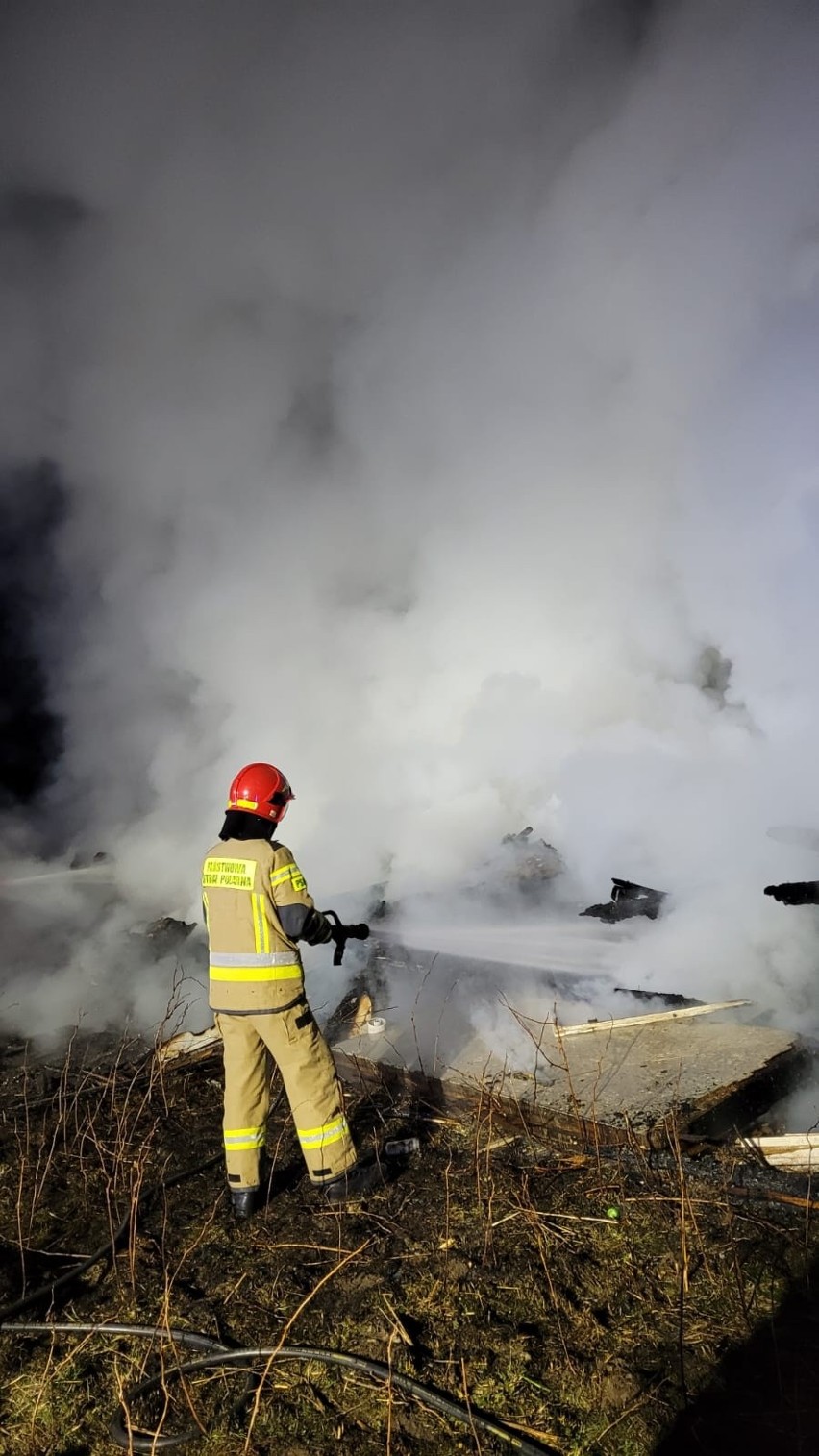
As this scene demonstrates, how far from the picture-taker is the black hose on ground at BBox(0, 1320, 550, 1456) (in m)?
2.17

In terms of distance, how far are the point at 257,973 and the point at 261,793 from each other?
0.87 m

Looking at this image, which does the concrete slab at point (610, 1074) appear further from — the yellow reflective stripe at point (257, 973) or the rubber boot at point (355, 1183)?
the yellow reflective stripe at point (257, 973)

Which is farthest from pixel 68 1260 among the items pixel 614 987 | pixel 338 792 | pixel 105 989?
pixel 338 792

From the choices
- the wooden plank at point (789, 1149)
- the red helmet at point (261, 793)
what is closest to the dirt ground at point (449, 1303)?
the wooden plank at point (789, 1149)

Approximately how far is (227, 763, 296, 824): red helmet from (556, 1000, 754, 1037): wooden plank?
2950 millimetres

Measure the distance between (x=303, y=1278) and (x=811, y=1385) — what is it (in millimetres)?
1873

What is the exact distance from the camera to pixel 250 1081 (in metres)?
3.54

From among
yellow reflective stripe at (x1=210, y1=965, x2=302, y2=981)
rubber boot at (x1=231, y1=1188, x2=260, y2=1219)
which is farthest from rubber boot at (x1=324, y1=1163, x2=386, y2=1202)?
yellow reflective stripe at (x1=210, y1=965, x2=302, y2=981)

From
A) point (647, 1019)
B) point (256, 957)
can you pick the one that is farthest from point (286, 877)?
point (647, 1019)

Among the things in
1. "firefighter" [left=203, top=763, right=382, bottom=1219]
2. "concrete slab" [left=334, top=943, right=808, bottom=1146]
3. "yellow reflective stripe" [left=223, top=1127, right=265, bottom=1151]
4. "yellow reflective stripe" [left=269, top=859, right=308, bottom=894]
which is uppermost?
"yellow reflective stripe" [left=269, top=859, right=308, bottom=894]

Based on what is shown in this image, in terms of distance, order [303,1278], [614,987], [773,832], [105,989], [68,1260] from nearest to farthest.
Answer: [303,1278] → [68,1260] → [614,987] → [773,832] → [105,989]

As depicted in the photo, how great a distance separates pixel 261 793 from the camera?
12.0 feet

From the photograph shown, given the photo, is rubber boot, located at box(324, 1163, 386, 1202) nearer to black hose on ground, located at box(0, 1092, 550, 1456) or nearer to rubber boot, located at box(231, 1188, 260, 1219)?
rubber boot, located at box(231, 1188, 260, 1219)

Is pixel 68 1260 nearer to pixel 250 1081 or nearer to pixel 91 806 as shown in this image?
pixel 250 1081
